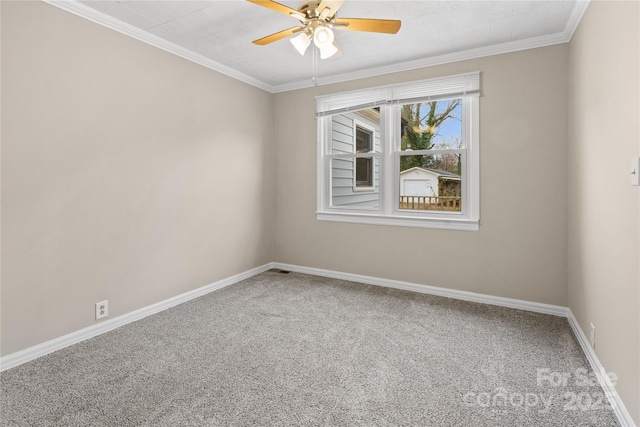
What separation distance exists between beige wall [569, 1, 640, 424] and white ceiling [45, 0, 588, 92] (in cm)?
38

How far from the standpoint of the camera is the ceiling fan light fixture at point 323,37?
222cm

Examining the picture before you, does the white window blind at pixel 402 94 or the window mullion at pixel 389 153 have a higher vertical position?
the white window blind at pixel 402 94

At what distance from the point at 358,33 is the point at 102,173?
247 cm


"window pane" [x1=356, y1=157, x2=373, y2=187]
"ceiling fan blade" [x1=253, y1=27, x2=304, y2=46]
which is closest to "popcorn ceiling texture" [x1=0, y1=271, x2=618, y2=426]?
"window pane" [x1=356, y1=157, x2=373, y2=187]

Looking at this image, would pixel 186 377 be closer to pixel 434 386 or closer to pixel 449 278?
pixel 434 386

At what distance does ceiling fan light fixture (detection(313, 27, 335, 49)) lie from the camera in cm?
222

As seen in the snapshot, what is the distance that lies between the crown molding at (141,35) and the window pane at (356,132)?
4.07 feet

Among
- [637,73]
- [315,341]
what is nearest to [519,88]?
[637,73]

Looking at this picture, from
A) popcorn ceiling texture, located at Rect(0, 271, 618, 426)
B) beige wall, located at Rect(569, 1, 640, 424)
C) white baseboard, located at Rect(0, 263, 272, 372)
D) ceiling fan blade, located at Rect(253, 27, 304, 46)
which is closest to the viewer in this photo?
beige wall, located at Rect(569, 1, 640, 424)

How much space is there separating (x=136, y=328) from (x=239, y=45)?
273cm

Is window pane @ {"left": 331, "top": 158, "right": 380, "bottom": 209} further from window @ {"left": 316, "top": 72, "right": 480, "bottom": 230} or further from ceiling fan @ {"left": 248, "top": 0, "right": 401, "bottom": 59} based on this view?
ceiling fan @ {"left": 248, "top": 0, "right": 401, "bottom": 59}

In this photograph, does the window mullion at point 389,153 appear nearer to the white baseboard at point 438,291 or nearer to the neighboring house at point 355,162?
the neighboring house at point 355,162

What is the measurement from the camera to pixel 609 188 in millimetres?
1865

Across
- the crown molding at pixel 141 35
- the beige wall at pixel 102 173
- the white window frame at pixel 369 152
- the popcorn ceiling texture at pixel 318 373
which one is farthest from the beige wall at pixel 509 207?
the beige wall at pixel 102 173
